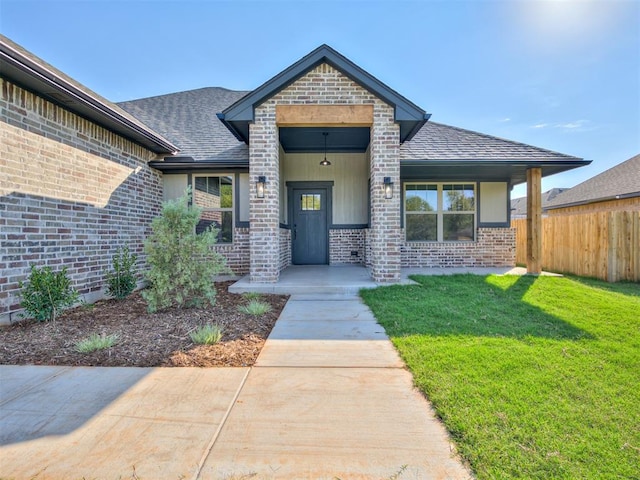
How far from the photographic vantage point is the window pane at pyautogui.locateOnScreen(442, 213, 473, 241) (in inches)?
368

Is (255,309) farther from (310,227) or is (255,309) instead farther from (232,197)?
(310,227)

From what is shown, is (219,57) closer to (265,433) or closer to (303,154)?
(303,154)

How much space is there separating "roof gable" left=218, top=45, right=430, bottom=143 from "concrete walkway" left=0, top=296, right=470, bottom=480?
4.96 meters

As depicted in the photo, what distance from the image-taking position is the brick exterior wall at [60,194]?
4.13m

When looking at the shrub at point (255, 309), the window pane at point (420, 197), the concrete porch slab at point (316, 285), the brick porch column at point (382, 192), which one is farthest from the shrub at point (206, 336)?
the window pane at point (420, 197)

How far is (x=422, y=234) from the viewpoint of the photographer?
938cm

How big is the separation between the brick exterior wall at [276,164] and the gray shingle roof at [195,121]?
1.55 meters

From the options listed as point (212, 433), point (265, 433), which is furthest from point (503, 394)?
point (212, 433)

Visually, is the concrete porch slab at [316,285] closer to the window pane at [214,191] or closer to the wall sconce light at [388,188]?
the wall sconce light at [388,188]

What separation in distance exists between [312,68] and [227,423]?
253 inches

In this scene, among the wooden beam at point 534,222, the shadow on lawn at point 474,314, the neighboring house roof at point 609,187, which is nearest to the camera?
the shadow on lawn at point 474,314

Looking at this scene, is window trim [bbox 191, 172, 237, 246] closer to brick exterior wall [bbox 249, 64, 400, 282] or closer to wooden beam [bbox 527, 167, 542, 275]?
brick exterior wall [bbox 249, 64, 400, 282]

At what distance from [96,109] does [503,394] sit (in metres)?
6.85

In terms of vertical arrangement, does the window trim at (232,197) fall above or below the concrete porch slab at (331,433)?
above
